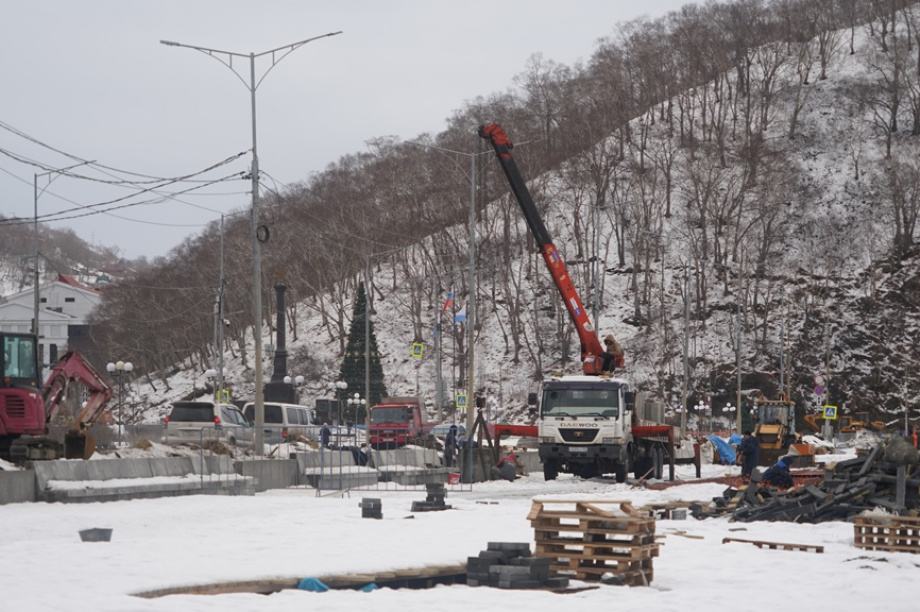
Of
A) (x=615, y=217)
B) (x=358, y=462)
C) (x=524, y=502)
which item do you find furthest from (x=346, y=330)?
(x=524, y=502)

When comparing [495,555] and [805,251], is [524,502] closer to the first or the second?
[495,555]

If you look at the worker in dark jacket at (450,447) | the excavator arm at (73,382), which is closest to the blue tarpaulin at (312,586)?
the excavator arm at (73,382)

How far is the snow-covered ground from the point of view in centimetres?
1295

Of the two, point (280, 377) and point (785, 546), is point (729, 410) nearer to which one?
point (280, 377)

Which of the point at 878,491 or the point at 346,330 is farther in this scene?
the point at 346,330

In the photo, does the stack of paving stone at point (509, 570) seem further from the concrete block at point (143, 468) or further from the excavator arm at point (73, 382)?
the excavator arm at point (73, 382)

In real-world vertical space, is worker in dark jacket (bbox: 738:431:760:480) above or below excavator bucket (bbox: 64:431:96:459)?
below

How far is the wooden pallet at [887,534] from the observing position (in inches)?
756

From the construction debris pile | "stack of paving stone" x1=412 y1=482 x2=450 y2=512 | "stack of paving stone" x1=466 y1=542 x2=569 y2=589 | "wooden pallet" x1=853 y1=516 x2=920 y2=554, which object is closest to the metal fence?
"stack of paving stone" x1=412 y1=482 x2=450 y2=512

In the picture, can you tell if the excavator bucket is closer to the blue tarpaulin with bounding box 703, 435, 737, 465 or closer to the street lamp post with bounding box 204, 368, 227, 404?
the street lamp post with bounding box 204, 368, 227, 404

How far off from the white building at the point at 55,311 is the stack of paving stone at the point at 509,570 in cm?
11989

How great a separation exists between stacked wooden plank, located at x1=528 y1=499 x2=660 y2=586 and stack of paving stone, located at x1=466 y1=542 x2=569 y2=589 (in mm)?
606

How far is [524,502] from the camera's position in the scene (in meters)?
28.7

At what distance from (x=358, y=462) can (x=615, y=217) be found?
69.8 metres
